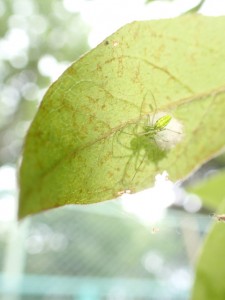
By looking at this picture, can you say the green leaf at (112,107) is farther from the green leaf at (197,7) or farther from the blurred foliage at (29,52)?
the blurred foliage at (29,52)

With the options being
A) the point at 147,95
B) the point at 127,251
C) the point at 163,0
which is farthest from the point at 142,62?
the point at 127,251

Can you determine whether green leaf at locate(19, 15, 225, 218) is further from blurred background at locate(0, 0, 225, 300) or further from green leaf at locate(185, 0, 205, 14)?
blurred background at locate(0, 0, 225, 300)

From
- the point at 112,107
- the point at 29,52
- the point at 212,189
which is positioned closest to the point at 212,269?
the point at 212,189

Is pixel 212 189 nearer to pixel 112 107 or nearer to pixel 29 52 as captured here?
pixel 112 107

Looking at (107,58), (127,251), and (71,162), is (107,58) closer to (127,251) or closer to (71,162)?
(71,162)

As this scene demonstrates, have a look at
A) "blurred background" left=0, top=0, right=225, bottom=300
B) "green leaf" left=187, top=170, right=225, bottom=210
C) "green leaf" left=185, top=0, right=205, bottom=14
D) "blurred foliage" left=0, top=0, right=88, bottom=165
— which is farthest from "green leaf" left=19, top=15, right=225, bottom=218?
"blurred foliage" left=0, top=0, right=88, bottom=165

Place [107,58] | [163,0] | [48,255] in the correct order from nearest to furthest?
[107,58] → [163,0] → [48,255]

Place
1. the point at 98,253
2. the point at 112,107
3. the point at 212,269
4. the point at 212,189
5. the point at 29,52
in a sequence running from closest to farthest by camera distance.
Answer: the point at 112,107 → the point at 212,269 → the point at 212,189 → the point at 98,253 → the point at 29,52
